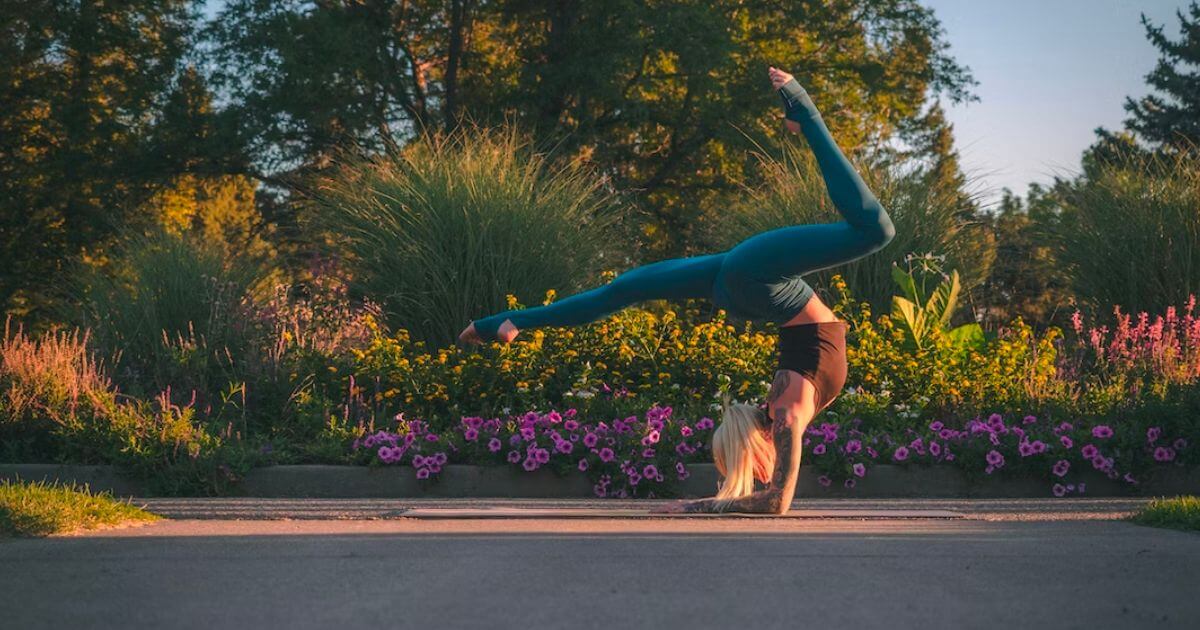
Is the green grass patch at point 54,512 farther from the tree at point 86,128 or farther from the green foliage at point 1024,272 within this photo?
the tree at point 86,128

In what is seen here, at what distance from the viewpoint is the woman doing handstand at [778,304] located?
21.5ft

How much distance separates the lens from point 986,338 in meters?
12.4

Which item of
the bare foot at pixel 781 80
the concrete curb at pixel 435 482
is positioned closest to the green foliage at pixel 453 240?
the concrete curb at pixel 435 482

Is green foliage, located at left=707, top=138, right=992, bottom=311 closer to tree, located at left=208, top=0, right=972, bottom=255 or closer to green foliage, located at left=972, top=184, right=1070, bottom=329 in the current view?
green foliage, located at left=972, top=184, right=1070, bottom=329

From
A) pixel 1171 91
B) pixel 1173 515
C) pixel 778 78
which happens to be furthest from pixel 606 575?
pixel 1171 91

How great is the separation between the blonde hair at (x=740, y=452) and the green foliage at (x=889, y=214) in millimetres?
6787

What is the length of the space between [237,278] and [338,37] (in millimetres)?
9817

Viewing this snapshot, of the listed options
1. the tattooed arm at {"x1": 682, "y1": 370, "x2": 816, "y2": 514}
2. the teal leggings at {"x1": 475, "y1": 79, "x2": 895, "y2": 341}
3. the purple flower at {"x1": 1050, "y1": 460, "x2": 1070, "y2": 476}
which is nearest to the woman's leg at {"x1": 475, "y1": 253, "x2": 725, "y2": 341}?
the teal leggings at {"x1": 475, "y1": 79, "x2": 895, "y2": 341}

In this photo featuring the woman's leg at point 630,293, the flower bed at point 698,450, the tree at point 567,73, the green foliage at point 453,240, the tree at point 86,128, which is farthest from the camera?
the tree at point 86,128

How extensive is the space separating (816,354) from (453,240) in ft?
→ 19.8

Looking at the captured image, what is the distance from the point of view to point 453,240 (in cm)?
1251

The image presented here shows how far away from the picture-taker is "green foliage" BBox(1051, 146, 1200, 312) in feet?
46.0

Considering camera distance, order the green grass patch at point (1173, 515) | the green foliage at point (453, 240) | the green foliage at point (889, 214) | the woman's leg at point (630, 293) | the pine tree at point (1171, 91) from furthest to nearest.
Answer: the pine tree at point (1171, 91)
the green foliage at point (889, 214)
the green foliage at point (453, 240)
the woman's leg at point (630, 293)
the green grass patch at point (1173, 515)

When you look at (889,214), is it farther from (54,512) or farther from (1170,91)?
(1170,91)
